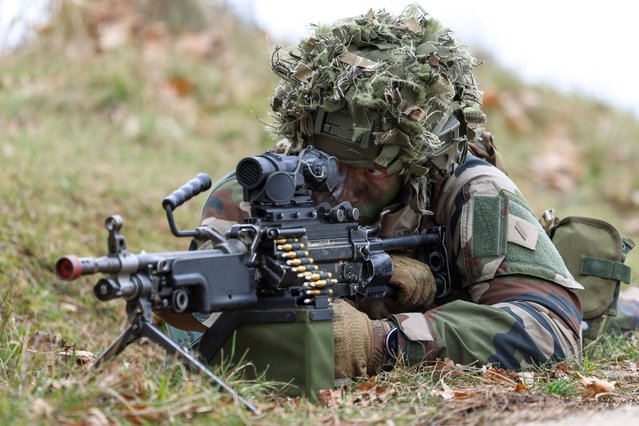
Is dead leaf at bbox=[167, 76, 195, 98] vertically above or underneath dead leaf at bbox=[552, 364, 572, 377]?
above

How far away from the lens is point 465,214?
4.39 m

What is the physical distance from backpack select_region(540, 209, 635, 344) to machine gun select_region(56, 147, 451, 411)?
153 centimetres

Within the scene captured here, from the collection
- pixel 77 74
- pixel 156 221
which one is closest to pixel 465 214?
pixel 156 221

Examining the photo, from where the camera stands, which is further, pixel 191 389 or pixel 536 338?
pixel 536 338

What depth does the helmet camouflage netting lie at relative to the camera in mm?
4035

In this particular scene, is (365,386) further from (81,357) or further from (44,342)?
(44,342)

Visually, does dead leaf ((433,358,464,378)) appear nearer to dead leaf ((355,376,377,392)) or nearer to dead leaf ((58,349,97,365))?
dead leaf ((355,376,377,392))

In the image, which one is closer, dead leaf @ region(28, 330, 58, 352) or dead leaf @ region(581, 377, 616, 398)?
dead leaf @ region(581, 377, 616, 398)

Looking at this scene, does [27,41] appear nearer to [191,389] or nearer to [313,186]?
[313,186]

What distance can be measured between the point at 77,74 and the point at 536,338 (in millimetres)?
6932

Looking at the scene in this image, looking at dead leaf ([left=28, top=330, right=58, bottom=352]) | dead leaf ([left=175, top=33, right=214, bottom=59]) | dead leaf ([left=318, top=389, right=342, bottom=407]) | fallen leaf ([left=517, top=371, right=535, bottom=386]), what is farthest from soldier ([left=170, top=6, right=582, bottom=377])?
dead leaf ([left=175, top=33, right=214, bottom=59])

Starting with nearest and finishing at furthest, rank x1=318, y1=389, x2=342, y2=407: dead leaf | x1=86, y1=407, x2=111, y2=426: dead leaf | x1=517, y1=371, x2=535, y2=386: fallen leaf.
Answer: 1. x1=86, y1=407, x2=111, y2=426: dead leaf
2. x1=318, y1=389, x2=342, y2=407: dead leaf
3. x1=517, y1=371, x2=535, y2=386: fallen leaf

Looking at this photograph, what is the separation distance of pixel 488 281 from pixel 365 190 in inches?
27.3

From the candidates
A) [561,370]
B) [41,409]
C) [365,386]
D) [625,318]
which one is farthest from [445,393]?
[625,318]
